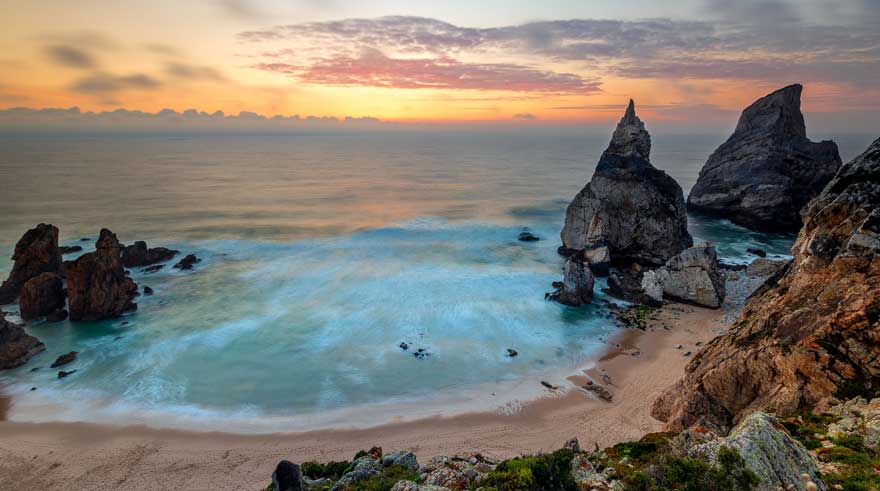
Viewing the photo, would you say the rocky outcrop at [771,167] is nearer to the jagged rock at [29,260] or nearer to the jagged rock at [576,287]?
the jagged rock at [576,287]

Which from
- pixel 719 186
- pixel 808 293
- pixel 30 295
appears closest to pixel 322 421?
pixel 808 293

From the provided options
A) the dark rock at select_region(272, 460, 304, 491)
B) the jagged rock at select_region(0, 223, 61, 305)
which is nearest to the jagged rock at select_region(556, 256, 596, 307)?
the dark rock at select_region(272, 460, 304, 491)

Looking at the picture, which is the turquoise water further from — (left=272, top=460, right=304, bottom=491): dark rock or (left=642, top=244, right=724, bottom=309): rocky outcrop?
(left=272, top=460, right=304, bottom=491): dark rock

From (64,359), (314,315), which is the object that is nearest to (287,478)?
(314,315)

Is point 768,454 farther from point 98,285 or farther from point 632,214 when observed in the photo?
point 98,285

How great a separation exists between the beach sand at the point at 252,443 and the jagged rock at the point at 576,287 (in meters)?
12.6

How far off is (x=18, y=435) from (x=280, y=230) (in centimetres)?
4579

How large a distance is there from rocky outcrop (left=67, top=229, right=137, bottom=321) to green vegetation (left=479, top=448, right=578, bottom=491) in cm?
3700

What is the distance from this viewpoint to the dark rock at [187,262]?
159 feet

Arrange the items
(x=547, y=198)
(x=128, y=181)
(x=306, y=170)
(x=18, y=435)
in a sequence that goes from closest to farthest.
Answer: (x=18, y=435) → (x=547, y=198) → (x=128, y=181) → (x=306, y=170)

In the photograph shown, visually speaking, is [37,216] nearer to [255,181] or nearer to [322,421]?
[255,181]

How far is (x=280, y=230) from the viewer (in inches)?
2635

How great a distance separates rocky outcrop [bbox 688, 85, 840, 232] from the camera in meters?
61.2

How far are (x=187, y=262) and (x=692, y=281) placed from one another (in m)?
50.5
